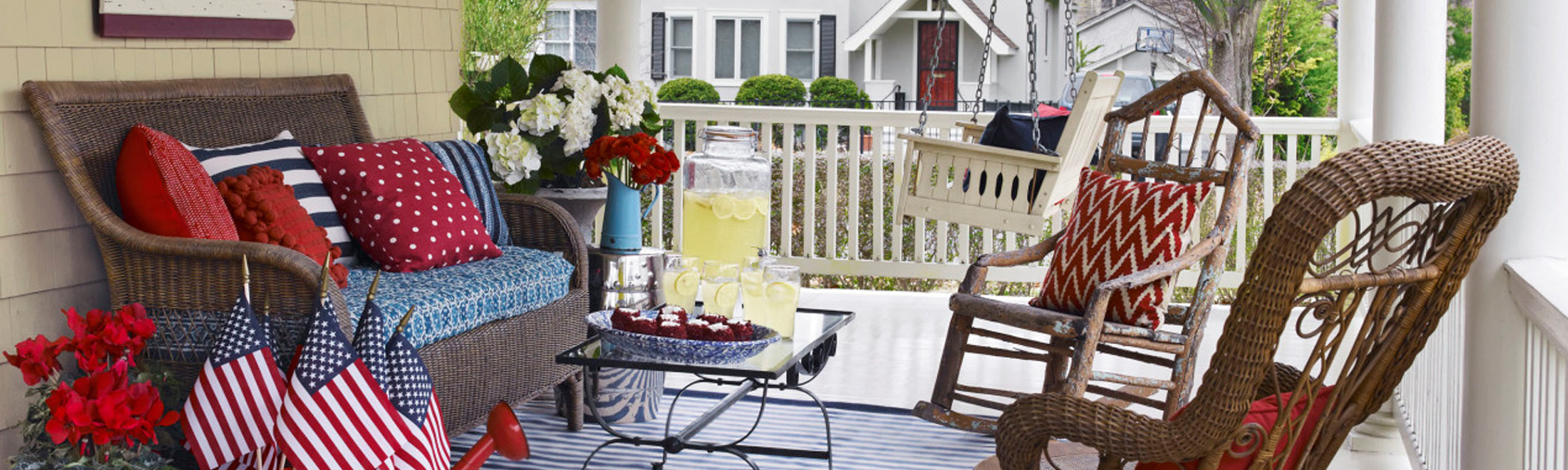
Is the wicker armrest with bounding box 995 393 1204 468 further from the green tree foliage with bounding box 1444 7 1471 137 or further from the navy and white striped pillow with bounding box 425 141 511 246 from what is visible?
the green tree foliage with bounding box 1444 7 1471 137

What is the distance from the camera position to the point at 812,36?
16.6 meters

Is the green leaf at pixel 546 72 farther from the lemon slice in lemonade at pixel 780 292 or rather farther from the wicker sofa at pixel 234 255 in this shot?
the lemon slice in lemonade at pixel 780 292

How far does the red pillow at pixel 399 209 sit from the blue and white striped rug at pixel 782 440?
522 mm

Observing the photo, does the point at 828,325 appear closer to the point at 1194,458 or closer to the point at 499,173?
the point at 499,173

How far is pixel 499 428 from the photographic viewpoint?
2.94 metres

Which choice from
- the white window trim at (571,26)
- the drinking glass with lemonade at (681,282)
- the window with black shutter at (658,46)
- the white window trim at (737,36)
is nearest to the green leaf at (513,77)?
the drinking glass with lemonade at (681,282)

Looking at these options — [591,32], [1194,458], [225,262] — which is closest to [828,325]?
[225,262]

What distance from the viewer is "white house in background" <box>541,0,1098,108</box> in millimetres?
16062

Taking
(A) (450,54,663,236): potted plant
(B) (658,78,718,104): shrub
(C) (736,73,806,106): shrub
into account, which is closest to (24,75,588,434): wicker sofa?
(A) (450,54,663,236): potted plant

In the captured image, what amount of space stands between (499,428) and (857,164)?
341 cm

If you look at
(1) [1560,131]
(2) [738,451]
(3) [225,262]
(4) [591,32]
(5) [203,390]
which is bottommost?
(2) [738,451]

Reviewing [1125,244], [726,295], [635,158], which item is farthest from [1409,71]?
[635,158]

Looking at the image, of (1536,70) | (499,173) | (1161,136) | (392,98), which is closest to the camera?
(1536,70)

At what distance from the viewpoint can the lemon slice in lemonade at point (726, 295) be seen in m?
3.05
